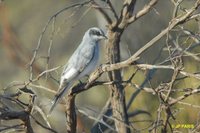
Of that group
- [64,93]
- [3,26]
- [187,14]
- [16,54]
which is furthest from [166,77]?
[3,26]

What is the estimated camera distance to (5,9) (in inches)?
459

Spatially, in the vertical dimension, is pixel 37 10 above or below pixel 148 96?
above

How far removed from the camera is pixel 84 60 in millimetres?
4738

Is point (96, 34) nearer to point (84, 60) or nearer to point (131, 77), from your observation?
point (84, 60)

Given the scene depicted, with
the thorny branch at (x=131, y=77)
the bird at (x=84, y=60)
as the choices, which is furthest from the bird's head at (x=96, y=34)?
the thorny branch at (x=131, y=77)

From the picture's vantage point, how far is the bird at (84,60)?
4.52m

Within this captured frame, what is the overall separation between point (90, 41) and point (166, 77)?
194cm

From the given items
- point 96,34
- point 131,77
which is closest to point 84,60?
point 96,34

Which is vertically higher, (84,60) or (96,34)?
(96,34)

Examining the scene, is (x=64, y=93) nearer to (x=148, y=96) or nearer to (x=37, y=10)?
(x=148, y=96)

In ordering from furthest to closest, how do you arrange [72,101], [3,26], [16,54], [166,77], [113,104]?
[3,26], [16,54], [166,77], [113,104], [72,101]

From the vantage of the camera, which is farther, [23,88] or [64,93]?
[64,93]

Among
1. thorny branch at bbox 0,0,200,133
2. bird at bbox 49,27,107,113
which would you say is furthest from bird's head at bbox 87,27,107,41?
thorny branch at bbox 0,0,200,133

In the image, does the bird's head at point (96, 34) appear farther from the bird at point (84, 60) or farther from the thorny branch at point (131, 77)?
the thorny branch at point (131, 77)
